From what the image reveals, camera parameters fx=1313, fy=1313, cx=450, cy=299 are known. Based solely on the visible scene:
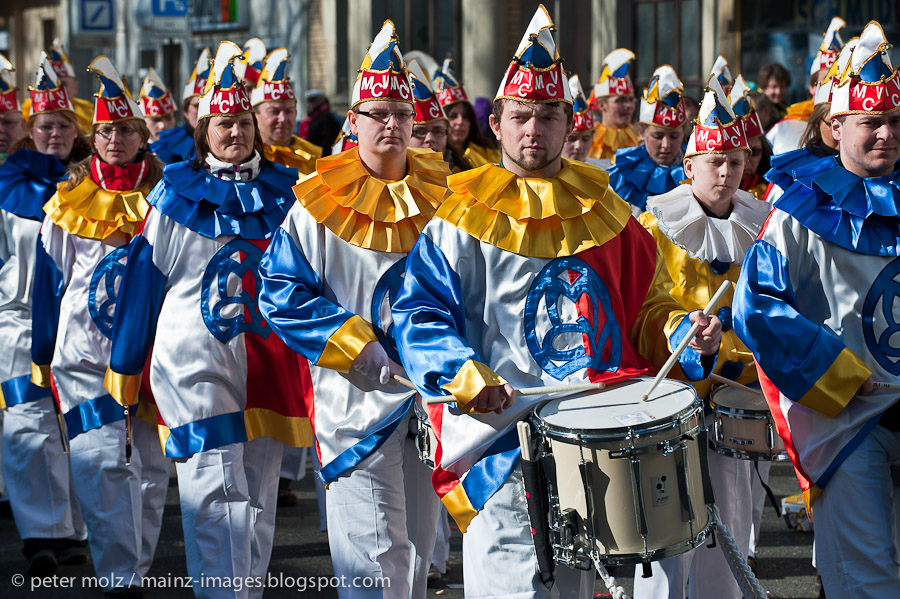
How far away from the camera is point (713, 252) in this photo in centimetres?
540

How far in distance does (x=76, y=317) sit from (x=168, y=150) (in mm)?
2916

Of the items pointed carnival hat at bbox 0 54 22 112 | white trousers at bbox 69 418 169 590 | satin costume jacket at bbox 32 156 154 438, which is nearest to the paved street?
white trousers at bbox 69 418 169 590

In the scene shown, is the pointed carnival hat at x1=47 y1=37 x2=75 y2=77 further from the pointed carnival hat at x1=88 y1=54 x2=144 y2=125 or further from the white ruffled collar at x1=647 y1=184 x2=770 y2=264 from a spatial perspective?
the white ruffled collar at x1=647 y1=184 x2=770 y2=264

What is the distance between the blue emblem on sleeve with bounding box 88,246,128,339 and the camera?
6246mm

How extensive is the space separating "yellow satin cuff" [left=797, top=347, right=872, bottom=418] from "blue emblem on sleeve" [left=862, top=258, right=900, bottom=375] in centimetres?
16

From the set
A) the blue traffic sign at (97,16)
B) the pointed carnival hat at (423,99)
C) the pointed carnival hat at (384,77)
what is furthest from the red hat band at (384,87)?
the blue traffic sign at (97,16)

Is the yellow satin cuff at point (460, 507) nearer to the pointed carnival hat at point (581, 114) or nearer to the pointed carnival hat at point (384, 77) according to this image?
the pointed carnival hat at point (384, 77)

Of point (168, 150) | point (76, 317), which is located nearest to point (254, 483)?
point (76, 317)

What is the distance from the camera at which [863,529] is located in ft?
13.7

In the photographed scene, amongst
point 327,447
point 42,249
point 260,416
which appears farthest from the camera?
point 42,249

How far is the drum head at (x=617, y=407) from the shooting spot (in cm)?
364

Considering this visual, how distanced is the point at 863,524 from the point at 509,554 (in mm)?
1151

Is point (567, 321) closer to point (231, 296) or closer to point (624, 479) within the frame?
point (624, 479)

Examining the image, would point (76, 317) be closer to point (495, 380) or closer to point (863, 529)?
point (495, 380)
